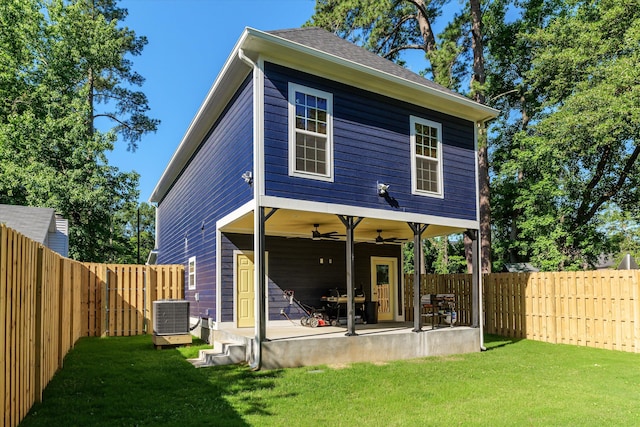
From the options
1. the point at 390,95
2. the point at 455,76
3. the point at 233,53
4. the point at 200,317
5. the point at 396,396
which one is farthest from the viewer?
the point at 455,76

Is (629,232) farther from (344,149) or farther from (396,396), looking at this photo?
(396,396)

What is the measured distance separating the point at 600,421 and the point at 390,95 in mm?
6999

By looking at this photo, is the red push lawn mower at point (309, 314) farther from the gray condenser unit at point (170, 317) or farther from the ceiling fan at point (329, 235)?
the gray condenser unit at point (170, 317)

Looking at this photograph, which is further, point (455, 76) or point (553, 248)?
point (455, 76)

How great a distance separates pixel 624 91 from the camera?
624 inches

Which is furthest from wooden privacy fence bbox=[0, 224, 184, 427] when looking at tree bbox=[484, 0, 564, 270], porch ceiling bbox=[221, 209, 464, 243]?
tree bbox=[484, 0, 564, 270]

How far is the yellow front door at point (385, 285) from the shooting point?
43.9 feet

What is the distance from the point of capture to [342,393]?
6.16 meters

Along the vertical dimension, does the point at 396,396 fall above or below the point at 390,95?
below

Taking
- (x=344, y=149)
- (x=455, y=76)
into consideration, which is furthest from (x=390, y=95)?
(x=455, y=76)

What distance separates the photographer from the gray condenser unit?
909cm

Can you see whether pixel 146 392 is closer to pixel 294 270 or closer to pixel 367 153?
pixel 294 270

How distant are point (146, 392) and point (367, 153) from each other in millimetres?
5862

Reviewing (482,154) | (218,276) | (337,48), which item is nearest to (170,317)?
(218,276)
